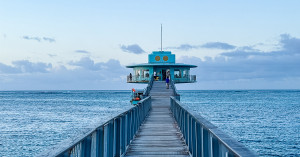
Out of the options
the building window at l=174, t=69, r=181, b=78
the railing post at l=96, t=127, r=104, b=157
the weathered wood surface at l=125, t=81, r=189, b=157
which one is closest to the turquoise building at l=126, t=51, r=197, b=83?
the building window at l=174, t=69, r=181, b=78

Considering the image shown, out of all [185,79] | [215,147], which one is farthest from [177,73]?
[215,147]

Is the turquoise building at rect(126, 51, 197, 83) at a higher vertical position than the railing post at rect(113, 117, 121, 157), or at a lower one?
higher

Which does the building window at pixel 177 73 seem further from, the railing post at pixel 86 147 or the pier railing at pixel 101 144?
the railing post at pixel 86 147

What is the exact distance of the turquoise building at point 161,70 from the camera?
5259cm

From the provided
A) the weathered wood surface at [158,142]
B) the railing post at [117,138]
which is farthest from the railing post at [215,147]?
the weathered wood surface at [158,142]

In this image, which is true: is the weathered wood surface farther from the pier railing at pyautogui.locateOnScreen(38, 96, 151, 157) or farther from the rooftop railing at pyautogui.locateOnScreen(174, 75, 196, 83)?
the rooftop railing at pyautogui.locateOnScreen(174, 75, 196, 83)

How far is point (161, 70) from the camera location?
175 ft

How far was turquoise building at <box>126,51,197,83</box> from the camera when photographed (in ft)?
173

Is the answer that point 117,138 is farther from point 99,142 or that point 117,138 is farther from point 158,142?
point 158,142

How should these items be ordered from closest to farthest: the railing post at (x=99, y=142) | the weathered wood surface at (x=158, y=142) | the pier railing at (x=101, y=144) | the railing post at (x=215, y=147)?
the pier railing at (x=101, y=144) → the railing post at (x=215, y=147) → the railing post at (x=99, y=142) → the weathered wood surface at (x=158, y=142)

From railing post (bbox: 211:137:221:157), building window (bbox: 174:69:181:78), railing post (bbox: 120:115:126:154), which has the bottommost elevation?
railing post (bbox: 120:115:126:154)

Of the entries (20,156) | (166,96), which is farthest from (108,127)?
(166,96)

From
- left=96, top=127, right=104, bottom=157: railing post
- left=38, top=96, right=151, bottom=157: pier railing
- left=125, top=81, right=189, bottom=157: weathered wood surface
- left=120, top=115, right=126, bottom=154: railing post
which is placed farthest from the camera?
left=125, top=81, right=189, bottom=157: weathered wood surface

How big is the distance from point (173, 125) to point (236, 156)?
12.8 metres
